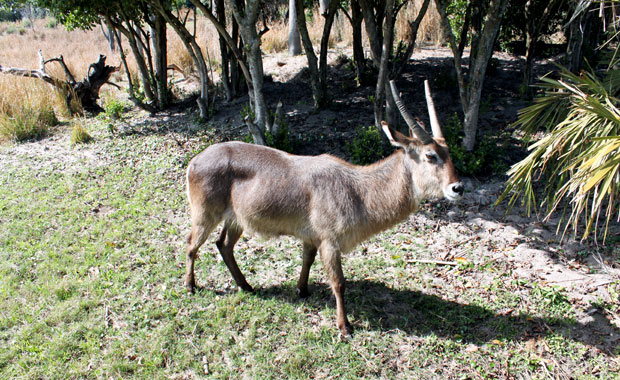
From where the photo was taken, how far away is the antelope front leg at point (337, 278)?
4203mm

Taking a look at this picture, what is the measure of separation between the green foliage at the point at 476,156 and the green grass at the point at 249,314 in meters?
1.47

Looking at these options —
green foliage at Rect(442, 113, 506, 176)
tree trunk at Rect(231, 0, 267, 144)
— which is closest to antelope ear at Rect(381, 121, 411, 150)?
green foliage at Rect(442, 113, 506, 176)

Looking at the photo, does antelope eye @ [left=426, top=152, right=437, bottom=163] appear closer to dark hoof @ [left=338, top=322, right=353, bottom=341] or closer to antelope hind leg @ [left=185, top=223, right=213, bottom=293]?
dark hoof @ [left=338, top=322, right=353, bottom=341]

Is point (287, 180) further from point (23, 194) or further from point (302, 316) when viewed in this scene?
point (23, 194)

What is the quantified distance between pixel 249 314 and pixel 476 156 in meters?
4.43

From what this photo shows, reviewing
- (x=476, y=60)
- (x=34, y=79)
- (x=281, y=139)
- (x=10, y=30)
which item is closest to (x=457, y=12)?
(x=476, y=60)

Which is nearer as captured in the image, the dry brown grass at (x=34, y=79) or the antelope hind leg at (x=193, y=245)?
the antelope hind leg at (x=193, y=245)

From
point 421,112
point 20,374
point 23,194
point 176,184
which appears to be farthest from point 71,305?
point 421,112

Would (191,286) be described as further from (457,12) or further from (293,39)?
(293,39)

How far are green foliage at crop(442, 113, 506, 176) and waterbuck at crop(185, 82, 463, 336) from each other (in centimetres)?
241

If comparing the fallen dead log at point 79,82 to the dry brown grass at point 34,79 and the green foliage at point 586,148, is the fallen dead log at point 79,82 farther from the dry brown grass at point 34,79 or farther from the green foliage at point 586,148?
the green foliage at point 586,148

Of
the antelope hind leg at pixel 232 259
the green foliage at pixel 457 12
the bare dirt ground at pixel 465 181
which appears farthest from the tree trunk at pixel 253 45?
the green foliage at pixel 457 12

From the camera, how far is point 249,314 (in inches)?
180

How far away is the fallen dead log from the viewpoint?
10.8 m
